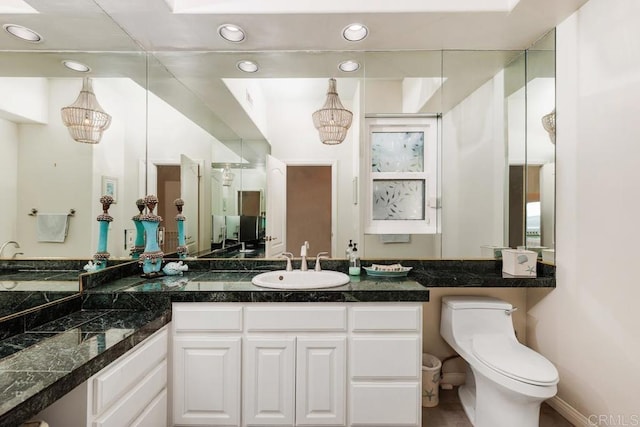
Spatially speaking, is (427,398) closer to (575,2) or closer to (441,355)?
(441,355)

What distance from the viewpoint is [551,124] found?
203 centimetres

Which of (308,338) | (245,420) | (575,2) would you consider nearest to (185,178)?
(308,338)

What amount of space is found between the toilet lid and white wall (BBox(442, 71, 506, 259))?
63 cm

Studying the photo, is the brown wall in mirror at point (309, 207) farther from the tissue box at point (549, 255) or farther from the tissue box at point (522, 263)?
the tissue box at point (549, 255)

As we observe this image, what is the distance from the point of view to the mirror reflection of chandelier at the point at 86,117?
1.54 metres

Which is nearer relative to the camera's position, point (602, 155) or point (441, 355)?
point (602, 155)

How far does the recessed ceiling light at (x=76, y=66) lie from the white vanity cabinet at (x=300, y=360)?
4.54ft

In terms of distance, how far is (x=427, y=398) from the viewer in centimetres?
208

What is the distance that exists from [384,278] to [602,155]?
54.8 inches

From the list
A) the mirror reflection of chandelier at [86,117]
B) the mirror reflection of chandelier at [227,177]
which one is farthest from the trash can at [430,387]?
the mirror reflection of chandelier at [86,117]

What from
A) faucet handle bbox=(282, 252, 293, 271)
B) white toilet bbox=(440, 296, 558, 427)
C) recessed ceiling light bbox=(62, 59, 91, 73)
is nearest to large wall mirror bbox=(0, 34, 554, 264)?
faucet handle bbox=(282, 252, 293, 271)

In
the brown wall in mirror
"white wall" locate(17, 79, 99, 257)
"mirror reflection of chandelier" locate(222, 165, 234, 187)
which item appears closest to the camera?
"white wall" locate(17, 79, 99, 257)

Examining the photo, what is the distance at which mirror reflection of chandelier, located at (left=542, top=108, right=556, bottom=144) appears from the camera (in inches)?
Result: 79.0

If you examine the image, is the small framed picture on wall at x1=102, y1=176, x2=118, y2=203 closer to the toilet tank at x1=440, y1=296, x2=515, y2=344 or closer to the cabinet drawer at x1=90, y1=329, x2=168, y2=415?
the cabinet drawer at x1=90, y1=329, x2=168, y2=415
